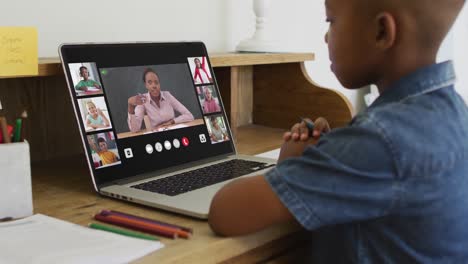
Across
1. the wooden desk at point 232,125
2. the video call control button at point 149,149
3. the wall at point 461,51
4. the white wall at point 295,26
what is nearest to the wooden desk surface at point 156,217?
the wooden desk at point 232,125

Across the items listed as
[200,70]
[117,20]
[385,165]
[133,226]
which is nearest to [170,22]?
[117,20]

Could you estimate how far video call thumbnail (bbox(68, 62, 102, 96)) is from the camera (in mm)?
914

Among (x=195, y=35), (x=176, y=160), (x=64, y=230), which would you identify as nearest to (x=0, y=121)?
(x=64, y=230)

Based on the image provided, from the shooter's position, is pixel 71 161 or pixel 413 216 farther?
pixel 71 161

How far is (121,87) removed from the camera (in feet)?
3.22

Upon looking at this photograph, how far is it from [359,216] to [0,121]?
47 centimetres

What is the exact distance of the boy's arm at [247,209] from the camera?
26.4 inches

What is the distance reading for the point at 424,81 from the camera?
70 cm

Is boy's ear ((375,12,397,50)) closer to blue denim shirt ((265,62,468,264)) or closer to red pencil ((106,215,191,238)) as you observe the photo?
blue denim shirt ((265,62,468,264))

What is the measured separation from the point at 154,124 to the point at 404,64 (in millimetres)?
467

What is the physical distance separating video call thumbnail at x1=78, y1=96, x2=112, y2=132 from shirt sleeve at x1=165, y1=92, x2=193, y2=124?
15cm

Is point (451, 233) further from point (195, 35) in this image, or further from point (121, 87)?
point (195, 35)

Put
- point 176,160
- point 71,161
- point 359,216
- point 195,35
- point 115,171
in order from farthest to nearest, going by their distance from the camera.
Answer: point 195,35
point 71,161
point 176,160
point 115,171
point 359,216

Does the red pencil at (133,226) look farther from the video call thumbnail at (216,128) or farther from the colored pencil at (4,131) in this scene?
the video call thumbnail at (216,128)
